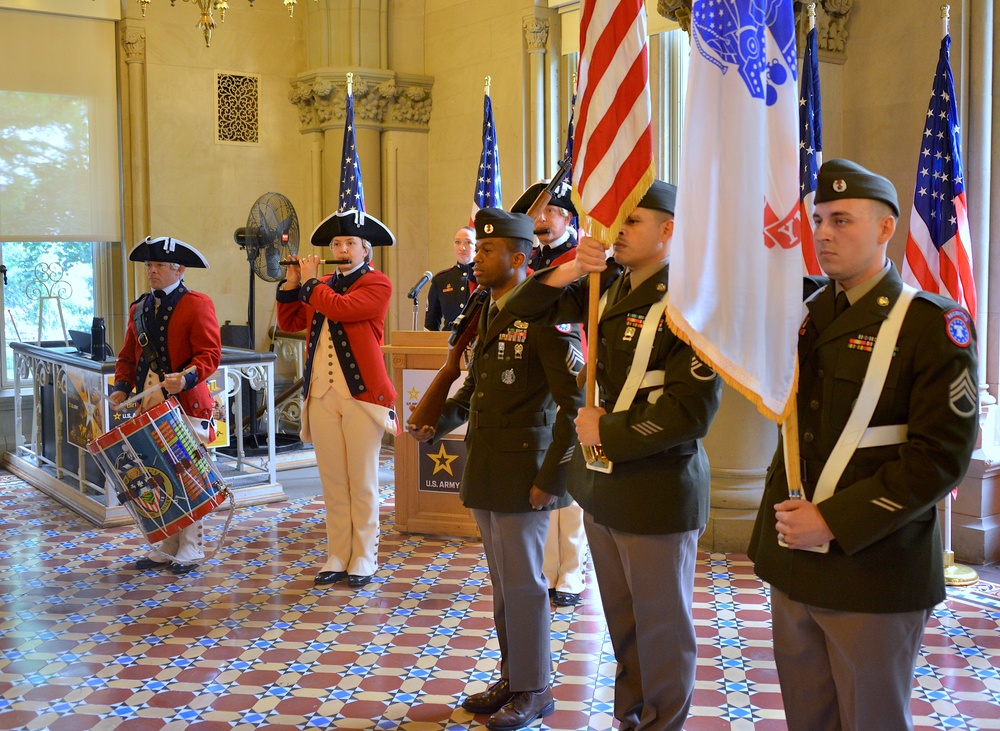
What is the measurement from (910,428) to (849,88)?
4.51 metres

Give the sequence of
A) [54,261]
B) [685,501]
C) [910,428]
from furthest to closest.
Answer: [54,261], [685,501], [910,428]

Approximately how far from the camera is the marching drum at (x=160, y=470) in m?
5.04

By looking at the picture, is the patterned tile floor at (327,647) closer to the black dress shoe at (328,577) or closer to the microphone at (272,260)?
the black dress shoe at (328,577)

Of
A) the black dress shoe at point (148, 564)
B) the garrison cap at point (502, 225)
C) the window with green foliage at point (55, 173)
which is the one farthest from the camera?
the window with green foliage at point (55, 173)

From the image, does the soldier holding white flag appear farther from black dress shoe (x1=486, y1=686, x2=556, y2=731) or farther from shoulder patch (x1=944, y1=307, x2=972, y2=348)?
black dress shoe (x1=486, y1=686, x2=556, y2=731)

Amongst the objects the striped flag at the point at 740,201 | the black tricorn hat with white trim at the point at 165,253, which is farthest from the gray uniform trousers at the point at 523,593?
the black tricorn hat with white trim at the point at 165,253

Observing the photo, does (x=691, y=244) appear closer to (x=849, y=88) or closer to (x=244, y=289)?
(x=849, y=88)

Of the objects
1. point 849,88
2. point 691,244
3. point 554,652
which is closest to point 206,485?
point 554,652

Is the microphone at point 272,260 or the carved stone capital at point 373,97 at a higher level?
the carved stone capital at point 373,97

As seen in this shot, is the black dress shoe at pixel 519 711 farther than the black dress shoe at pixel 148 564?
No

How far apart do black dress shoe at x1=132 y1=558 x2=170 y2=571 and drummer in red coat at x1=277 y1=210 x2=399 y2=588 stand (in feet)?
3.16

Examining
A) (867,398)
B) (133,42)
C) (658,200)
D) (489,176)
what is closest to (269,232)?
(489,176)

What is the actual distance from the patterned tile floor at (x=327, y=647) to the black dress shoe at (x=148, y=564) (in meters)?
0.07

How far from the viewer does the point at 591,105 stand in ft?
9.26
